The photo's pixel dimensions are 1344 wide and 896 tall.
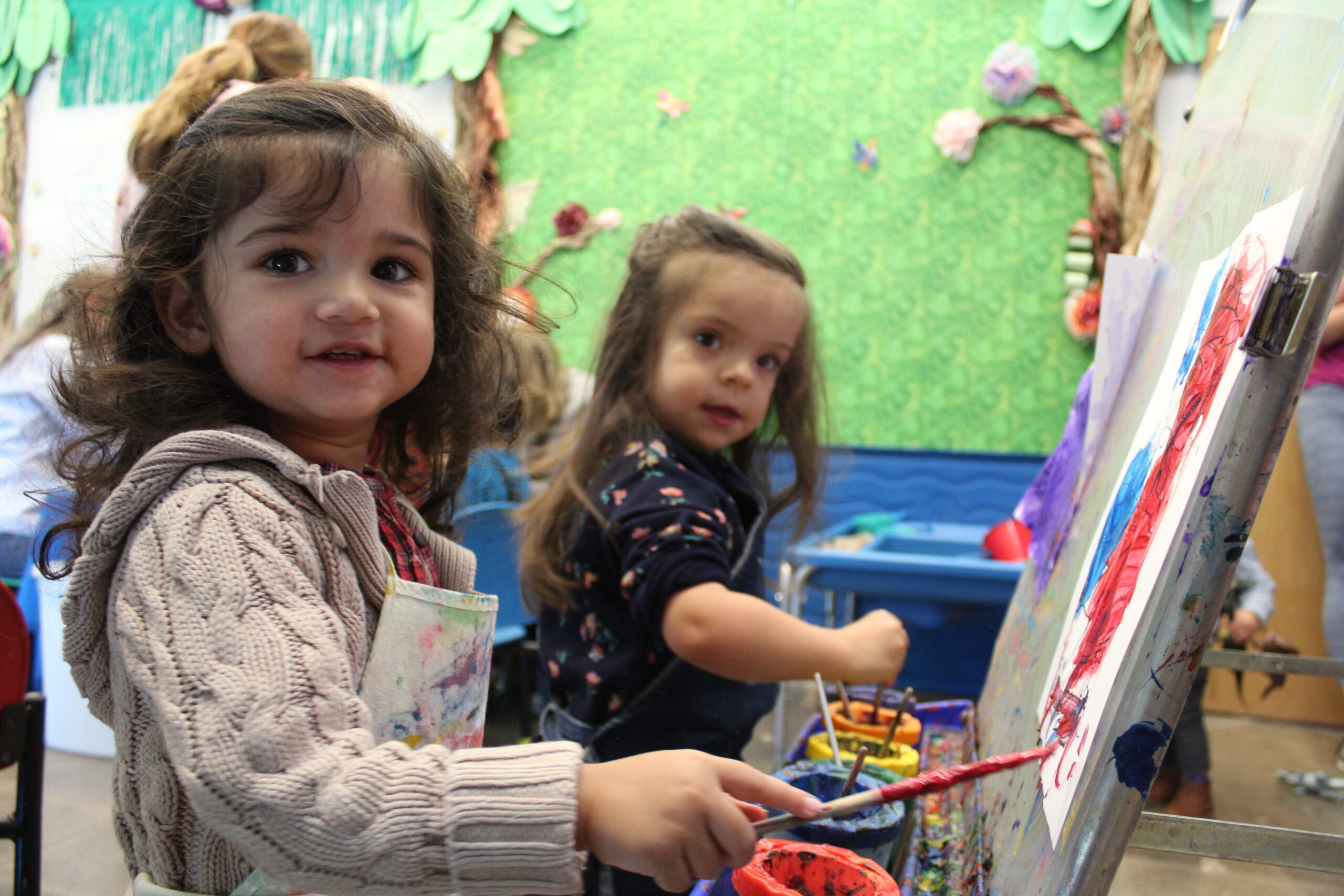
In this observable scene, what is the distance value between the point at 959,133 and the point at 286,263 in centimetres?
252

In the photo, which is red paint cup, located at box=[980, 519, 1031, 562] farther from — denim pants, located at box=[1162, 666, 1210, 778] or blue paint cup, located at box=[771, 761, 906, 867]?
blue paint cup, located at box=[771, 761, 906, 867]

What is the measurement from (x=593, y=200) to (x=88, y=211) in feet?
8.28

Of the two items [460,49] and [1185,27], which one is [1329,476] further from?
[460,49]

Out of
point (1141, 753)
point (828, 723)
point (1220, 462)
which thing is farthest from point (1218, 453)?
point (828, 723)

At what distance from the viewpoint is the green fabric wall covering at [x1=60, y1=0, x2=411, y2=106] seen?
3.14m

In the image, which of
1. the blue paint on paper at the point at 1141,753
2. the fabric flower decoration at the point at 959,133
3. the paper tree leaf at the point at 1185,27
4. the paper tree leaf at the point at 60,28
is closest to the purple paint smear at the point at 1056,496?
the blue paint on paper at the point at 1141,753

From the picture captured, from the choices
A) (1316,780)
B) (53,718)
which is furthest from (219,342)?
(1316,780)

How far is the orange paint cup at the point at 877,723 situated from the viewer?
0.85 metres

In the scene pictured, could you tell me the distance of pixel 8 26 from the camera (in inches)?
131

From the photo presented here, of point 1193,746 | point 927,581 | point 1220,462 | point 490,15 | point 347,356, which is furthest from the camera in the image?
point 490,15

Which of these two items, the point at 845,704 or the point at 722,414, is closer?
the point at 845,704

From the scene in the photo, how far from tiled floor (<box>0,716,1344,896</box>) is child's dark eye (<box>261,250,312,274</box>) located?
3.83ft

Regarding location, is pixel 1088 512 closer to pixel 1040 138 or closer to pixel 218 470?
pixel 218 470

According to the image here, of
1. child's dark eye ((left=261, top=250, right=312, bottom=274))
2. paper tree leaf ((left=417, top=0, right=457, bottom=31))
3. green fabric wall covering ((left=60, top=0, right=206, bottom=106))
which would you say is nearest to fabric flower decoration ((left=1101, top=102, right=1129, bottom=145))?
paper tree leaf ((left=417, top=0, right=457, bottom=31))
